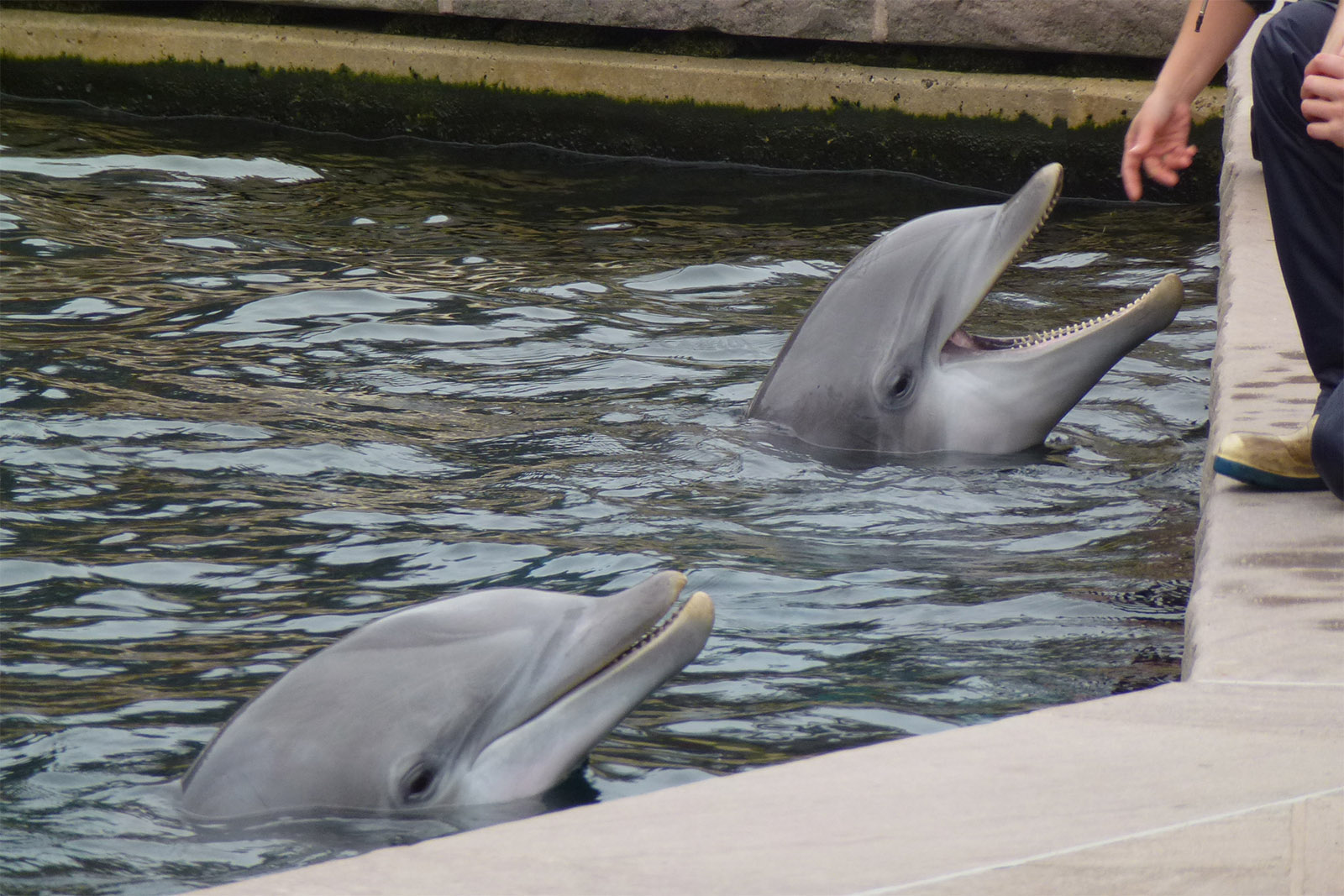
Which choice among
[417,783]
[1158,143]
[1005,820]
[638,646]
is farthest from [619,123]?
[1005,820]

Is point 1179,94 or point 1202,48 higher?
point 1202,48

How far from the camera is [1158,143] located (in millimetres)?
4293

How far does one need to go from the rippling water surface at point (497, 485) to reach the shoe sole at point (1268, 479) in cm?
37

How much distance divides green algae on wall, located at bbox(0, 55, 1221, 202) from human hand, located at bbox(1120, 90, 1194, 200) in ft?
14.0

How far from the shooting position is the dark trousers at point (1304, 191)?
3.78m

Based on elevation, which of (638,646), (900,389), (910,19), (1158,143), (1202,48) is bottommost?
(638,646)

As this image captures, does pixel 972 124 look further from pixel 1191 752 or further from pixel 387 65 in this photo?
pixel 1191 752

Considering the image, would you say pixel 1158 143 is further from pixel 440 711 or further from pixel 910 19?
pixel 910 19

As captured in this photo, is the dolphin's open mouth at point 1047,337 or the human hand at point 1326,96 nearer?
the human hand at point 1326,96

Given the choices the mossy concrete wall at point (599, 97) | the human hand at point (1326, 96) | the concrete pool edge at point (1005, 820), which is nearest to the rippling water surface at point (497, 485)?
the mossy concrete wall at point (599, 97)

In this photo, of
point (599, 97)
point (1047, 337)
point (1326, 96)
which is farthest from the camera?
point (599, 97)

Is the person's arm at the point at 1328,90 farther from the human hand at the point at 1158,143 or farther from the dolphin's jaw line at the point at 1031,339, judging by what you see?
the dolphin's jaw line at the point at 1031,339

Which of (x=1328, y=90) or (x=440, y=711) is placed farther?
(x=1328, y=90)

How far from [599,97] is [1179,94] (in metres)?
5.65
